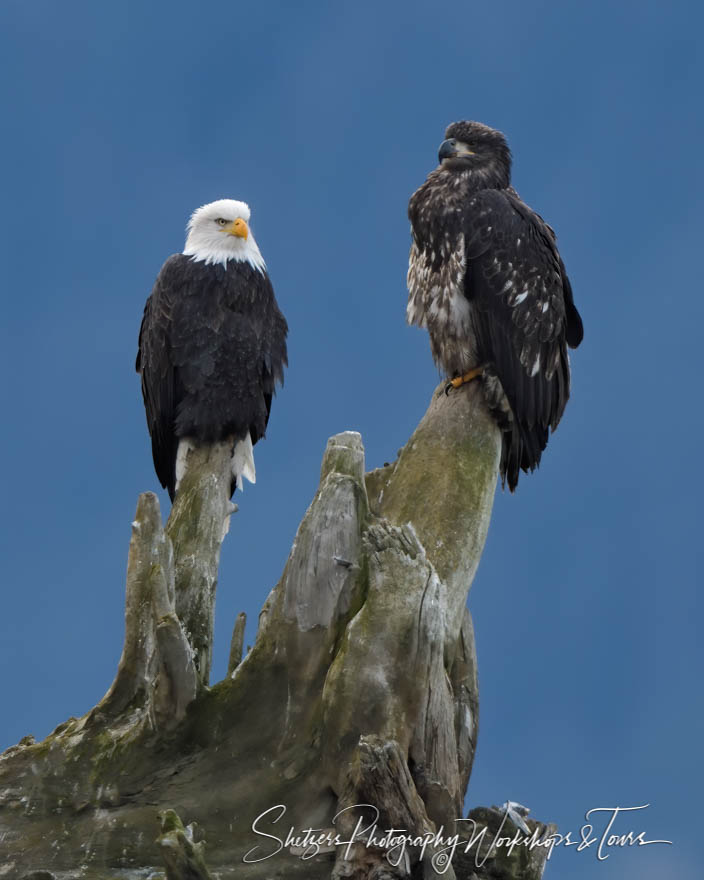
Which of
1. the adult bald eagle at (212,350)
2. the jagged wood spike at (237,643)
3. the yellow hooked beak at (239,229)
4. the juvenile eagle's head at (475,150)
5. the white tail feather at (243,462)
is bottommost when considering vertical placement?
the jagged wood spike at (237,643)

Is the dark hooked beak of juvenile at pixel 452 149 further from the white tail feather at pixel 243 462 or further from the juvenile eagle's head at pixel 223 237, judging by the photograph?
the white tail feather at pixel 243 462

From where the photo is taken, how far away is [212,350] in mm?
12477

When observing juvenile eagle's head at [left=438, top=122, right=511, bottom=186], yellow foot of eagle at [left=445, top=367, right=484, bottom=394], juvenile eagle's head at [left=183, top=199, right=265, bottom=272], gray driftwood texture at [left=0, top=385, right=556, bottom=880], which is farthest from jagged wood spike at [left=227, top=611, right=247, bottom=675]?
juvenile eagle's head at [left=438, top=122, right=511, bottom=186]

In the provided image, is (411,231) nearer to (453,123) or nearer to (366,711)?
(453,123)

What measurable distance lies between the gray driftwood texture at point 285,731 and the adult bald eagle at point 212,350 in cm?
247

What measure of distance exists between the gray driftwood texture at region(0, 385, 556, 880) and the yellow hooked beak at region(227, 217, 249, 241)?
12.4 ft

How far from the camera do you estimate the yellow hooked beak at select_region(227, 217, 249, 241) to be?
1293 centimetres

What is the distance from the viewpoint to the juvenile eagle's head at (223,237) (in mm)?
12930

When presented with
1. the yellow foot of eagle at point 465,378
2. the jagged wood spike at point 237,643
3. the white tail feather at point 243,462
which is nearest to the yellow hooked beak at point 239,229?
the white tail feather at point 243,462

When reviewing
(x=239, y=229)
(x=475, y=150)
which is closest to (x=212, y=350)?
(x=239, y=229)

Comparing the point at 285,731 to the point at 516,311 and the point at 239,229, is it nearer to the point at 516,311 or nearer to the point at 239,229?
the point at 516,311

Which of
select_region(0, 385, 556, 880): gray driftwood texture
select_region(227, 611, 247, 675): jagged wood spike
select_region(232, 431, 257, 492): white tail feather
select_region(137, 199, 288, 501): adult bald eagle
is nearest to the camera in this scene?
select_region(0, 385, 556, 880): gray driftwood texture

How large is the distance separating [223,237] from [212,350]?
53.5 inches

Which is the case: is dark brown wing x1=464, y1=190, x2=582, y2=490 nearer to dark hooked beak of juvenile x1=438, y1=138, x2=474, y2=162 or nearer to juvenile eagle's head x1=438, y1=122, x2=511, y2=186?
juvenile eagle's head x1=438, y1=122, x2=511, y2=186
